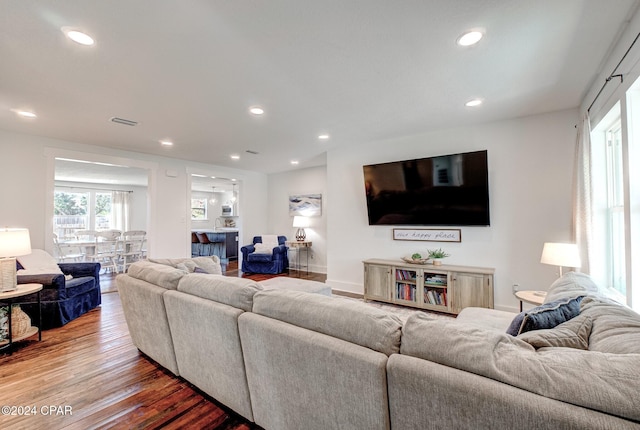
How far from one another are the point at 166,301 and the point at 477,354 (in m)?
2.01

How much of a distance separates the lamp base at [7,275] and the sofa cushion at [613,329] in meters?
4.46

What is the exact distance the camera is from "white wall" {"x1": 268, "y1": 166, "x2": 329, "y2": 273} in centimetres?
684

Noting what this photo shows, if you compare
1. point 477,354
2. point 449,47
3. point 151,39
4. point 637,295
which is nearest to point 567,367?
point 477,354

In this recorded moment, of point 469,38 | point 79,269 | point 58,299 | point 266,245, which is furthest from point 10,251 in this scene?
point 266,245

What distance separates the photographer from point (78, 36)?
191cm

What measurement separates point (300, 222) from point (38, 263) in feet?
15.1

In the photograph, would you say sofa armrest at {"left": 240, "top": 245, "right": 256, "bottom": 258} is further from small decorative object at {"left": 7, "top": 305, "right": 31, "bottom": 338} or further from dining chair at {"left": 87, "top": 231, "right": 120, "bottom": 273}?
small decorative object at {"left": 7, "top": 305, "right": 31, "bottom": 338}

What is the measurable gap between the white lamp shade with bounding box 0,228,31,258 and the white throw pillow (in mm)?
1107

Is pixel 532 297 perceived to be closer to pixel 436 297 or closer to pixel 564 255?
pixel 564 255

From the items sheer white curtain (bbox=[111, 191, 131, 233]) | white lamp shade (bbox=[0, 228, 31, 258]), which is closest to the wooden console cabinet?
white lamp shade (bbox=[0, 228, 31, 258])

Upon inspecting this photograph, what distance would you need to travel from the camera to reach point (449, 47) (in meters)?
2.08

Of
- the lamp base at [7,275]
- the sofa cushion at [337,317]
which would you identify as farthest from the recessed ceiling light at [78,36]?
the lamp base at [7,275]

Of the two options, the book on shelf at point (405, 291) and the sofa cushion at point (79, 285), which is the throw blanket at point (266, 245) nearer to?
the sofa cushion at point (79, 285)

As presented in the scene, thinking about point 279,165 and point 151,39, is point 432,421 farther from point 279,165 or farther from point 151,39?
point 279,165
